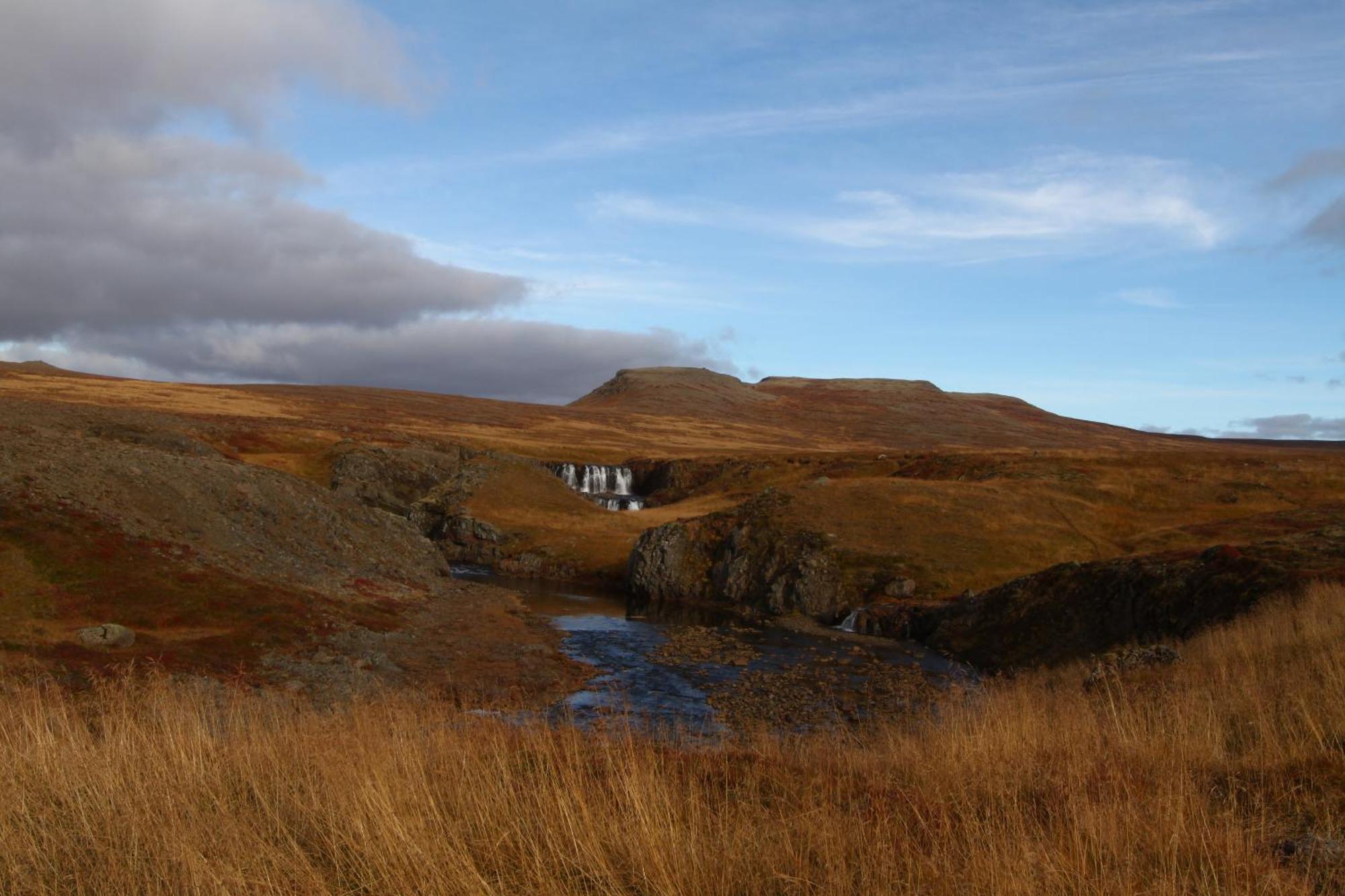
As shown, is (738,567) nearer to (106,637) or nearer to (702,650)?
(702,650)

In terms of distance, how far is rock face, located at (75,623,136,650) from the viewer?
2564cm

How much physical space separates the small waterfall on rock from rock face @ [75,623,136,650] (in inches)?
2850

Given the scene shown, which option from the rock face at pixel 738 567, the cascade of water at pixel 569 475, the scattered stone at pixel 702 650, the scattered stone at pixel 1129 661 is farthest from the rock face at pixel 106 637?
the cascade of water at pixel 569 475

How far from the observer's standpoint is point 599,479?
107 metres

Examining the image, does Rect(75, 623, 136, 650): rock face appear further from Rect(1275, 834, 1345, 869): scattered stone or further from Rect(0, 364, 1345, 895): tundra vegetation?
Rect(1275, 834, 1345, 869): scattered stone

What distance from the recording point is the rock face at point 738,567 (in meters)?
46.6

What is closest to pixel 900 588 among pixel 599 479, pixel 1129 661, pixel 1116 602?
pixel 1116 602

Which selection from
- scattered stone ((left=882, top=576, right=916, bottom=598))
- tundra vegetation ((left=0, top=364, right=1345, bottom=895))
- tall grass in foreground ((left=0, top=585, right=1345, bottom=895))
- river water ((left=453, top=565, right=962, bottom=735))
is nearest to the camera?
tall grass in foreground ((left=0, top=585, right=1345, bottom=895))

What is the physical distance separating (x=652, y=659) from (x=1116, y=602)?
19.1 meters

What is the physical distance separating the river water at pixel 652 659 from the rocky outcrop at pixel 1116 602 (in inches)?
93.7

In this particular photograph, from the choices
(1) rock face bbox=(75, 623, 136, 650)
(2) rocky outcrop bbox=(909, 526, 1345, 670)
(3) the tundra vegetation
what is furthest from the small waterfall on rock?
(1) rock face bbox=(75, 623, 136, 650)

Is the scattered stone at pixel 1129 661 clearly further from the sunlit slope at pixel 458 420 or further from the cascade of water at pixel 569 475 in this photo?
the sunlit slope at pixel 458 420

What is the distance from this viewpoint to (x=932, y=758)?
401 inches

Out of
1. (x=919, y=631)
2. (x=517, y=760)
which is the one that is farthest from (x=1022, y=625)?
(x=517, y=760)
